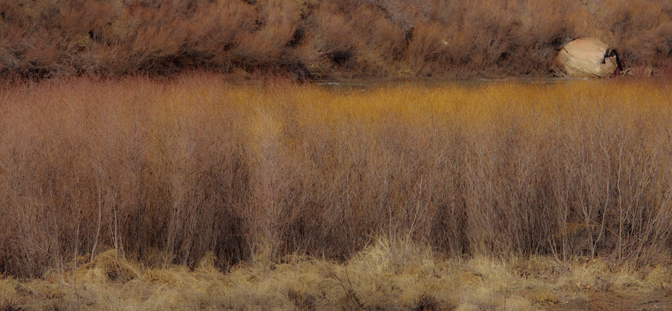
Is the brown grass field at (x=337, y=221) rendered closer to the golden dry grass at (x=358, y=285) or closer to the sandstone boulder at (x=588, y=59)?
the golden dry grass at (x=358, y=285)

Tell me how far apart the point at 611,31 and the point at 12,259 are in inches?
1225

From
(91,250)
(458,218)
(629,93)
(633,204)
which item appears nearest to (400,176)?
(458,218)

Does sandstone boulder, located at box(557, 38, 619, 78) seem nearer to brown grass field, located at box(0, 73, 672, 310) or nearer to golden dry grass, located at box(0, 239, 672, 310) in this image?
brown grass field, located at box(0, 73, 672, 310)

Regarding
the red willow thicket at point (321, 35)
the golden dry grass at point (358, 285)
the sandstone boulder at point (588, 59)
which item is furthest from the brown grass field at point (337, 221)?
the sandstone boulder at point (588, 59)

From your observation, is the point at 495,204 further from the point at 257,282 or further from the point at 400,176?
the point at 257,282

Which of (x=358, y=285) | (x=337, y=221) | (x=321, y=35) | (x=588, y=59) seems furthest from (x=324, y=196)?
(x=588, y=59)

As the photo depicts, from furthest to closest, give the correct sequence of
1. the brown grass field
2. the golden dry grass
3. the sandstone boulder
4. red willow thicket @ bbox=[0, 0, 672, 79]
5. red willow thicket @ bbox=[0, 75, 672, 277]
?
the sandstone boulder < red willow thicket @ bbox=[0, 0, 672, 79] < red willow thicket @ bbox=[0, 75, 672, 277] < the brown grass field < the golden dry grass

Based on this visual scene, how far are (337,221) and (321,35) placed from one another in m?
20.8

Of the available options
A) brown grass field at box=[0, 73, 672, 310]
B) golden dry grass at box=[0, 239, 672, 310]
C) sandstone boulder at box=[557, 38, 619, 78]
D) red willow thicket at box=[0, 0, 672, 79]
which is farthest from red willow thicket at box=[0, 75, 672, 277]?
sandstone boulder at box=[557, 38, 619, 78]

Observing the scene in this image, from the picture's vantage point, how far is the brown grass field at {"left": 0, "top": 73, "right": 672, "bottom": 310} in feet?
19.1

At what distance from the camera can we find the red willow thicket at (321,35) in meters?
20.9

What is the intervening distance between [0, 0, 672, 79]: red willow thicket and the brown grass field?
40.6 feet

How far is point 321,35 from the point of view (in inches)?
1078

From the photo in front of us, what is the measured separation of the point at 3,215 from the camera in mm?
6523
